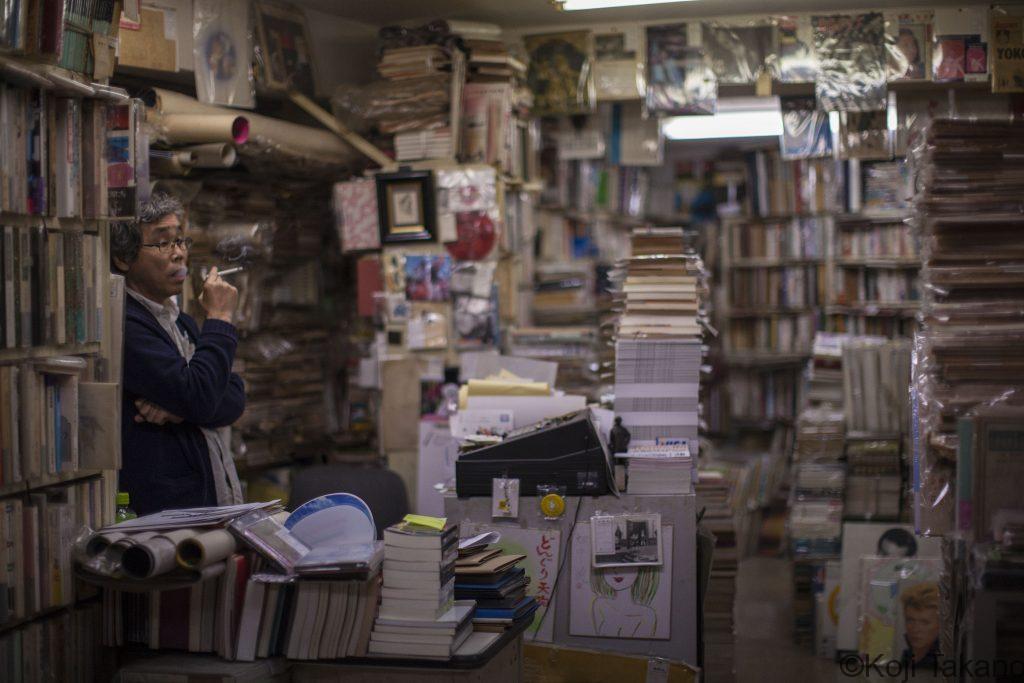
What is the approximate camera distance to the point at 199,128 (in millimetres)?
4387

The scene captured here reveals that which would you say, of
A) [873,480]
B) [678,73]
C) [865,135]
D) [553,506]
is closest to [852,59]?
[865,135]

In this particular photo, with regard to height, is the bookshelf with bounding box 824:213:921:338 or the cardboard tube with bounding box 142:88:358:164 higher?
the cardboard tube with bounding box 142:88:358:164

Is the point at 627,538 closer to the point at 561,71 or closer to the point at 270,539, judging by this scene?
the point at 270,539

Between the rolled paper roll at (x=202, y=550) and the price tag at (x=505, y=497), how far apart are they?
1.35 metres

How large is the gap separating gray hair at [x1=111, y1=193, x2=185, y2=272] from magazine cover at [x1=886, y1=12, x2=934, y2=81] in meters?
3.83

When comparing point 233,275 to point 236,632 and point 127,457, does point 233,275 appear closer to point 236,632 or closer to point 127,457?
point 127,457

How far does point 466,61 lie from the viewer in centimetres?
542

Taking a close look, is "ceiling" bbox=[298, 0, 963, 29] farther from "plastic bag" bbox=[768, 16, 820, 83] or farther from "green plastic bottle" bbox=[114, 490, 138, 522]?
"green plastic bottle" bbox=[114, 490, 138, 522]

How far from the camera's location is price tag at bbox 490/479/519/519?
3.65 meters

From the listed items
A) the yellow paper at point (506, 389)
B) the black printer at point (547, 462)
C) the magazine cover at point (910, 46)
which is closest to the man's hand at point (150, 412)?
the black printer at point (547, 462)

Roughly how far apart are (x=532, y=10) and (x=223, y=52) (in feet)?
5.10

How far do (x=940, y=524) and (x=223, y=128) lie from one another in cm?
300

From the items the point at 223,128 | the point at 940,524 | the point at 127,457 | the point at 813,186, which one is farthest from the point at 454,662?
the point at 813,186

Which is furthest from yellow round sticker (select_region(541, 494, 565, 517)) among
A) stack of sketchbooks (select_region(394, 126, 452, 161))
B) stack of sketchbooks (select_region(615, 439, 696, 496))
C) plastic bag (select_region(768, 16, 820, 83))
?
plastic bag (select_region(768, 16, 820, 83))
